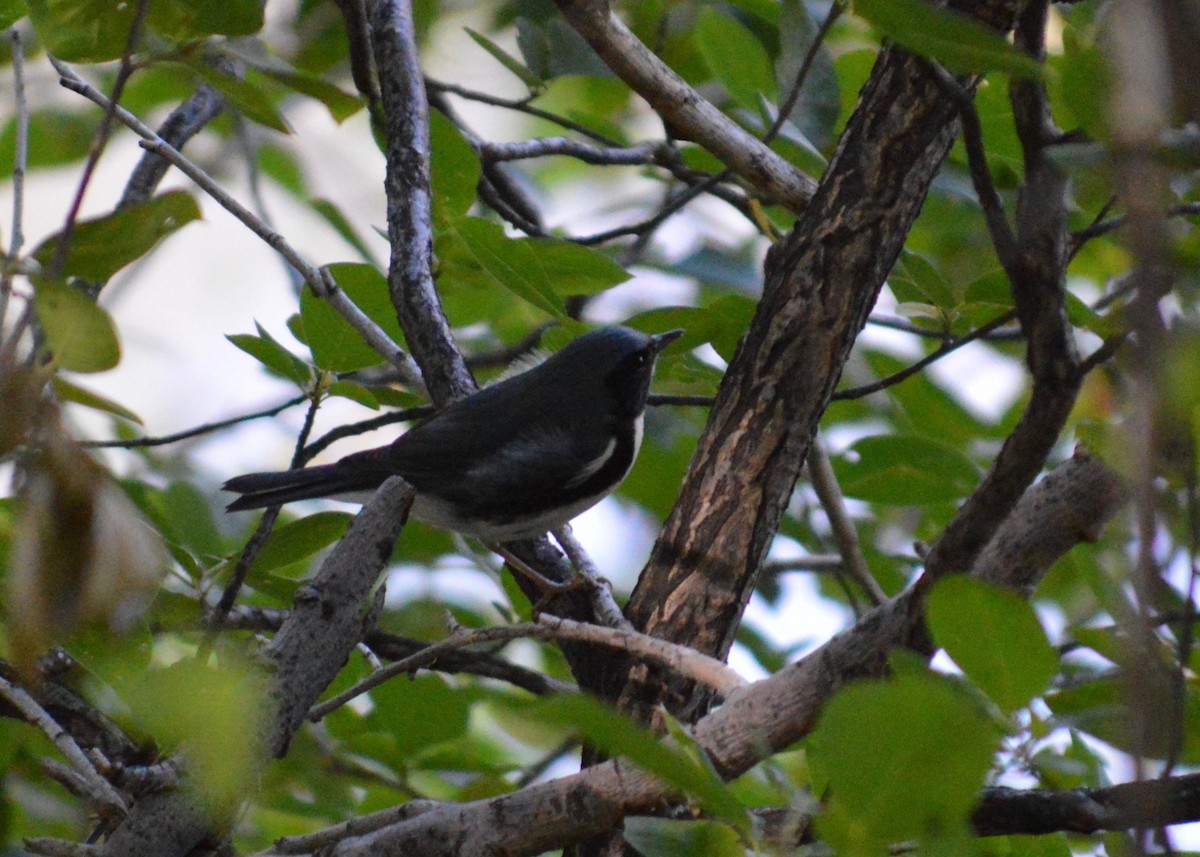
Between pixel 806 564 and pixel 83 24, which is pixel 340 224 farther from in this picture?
pixel 806 564

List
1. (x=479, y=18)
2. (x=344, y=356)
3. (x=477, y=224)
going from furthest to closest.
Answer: (x=479, y=18) < (x=344, y=356) < (x=477, y=224)

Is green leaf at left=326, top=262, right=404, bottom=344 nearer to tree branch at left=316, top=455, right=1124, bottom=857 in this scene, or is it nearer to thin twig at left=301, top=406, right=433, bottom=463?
thin twig at left=301, top=406, right=433, bottom=463

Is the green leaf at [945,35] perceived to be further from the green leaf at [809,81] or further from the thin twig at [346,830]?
the green leaf at [809,81]

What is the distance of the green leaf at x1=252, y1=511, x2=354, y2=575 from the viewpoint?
2609mm

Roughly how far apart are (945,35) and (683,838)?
0.85m

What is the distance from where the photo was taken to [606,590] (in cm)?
264

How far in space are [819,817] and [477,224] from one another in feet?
5.26

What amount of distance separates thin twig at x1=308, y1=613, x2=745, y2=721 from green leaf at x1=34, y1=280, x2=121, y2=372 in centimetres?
91

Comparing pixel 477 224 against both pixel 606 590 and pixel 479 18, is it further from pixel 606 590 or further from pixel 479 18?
pixel 479 18

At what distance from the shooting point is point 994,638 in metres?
1.21

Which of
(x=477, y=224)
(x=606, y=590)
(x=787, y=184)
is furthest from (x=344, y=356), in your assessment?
(x=787, y=184)

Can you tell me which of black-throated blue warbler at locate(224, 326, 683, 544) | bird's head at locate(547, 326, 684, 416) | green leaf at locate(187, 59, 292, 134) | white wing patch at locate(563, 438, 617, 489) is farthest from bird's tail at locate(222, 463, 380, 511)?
green leaf at locate(187, 59, 292, 134)

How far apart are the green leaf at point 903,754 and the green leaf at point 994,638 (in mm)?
202

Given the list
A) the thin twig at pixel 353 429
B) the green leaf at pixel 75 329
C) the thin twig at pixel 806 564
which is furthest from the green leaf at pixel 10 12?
the thin twig at pixel 806 564
